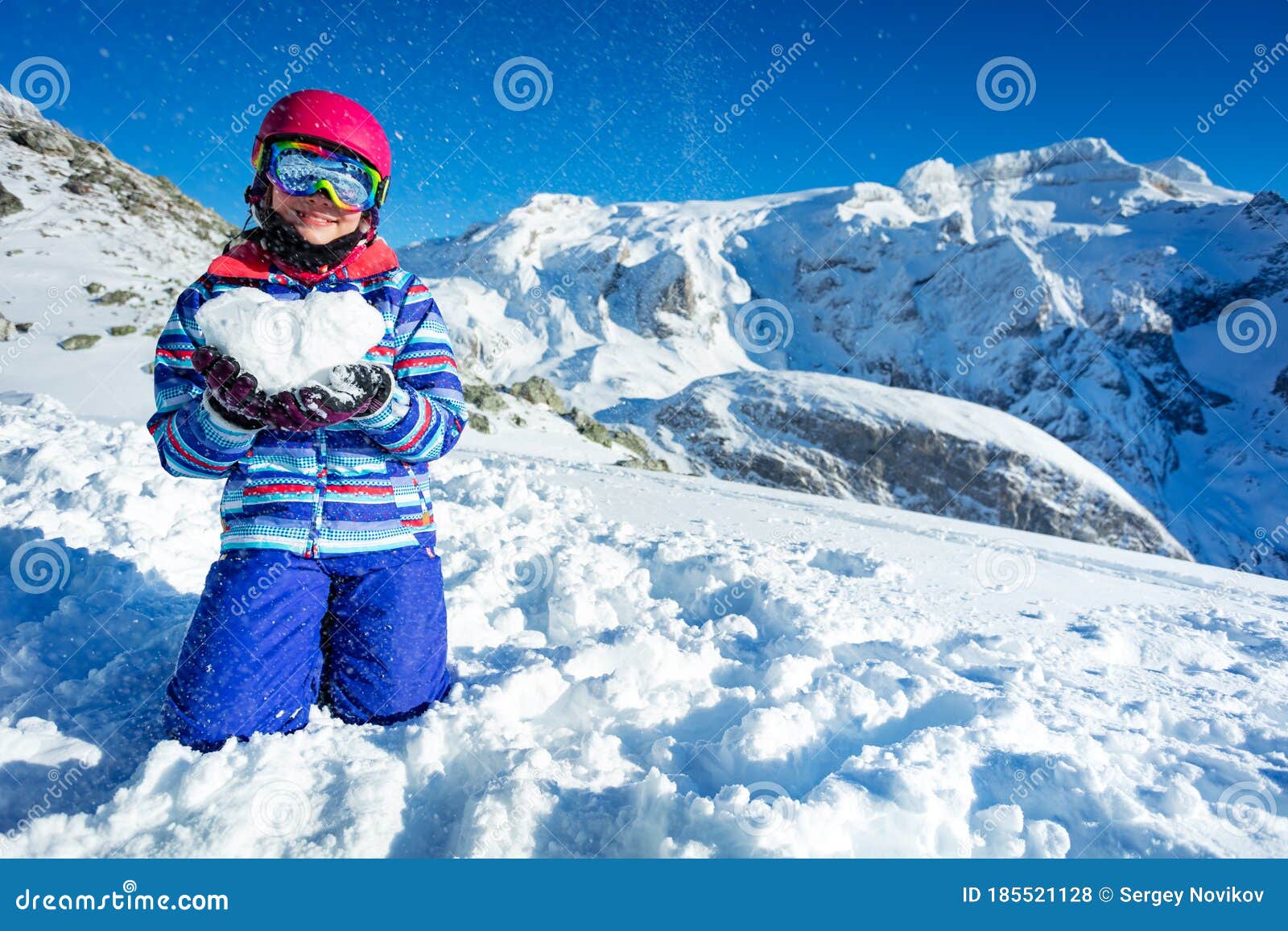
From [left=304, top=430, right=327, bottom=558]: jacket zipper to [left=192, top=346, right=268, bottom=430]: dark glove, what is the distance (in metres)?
0.27

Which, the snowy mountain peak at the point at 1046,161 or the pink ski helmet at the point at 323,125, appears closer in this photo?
the pink ski helmet at the point at 323,125

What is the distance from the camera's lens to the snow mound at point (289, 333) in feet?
5.02

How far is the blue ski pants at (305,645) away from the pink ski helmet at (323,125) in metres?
1.10

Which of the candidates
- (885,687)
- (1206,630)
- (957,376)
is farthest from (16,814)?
(957,376)

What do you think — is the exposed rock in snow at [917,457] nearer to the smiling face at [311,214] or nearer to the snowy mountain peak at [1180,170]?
the smiling face at [311,214]

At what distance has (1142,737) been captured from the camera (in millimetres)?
1881

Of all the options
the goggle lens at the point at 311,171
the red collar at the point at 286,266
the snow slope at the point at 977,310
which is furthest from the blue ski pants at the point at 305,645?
the snow slope at the point at 977,310

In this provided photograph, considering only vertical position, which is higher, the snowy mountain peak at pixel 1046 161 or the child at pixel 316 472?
the snowy mountain peak at pixel 1046 161

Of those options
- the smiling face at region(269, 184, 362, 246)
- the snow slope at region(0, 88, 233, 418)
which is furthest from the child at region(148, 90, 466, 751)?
the snow slope at region(0, 88, 233, 418)

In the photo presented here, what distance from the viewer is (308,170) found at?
71.4 inches

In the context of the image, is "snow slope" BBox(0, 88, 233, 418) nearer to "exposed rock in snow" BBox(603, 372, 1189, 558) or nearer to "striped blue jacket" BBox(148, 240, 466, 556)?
"striped blue jacket" BBox(148, 240, 466, 556)

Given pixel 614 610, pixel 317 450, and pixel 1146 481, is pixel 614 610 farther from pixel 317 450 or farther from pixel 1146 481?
pixel 1146 481

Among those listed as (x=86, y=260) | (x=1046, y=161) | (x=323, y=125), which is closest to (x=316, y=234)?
(x=323, y=125)

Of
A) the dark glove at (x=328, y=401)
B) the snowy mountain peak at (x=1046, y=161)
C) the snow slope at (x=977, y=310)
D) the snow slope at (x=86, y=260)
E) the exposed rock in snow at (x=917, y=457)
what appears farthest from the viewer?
the snowy mountain peak at (x=1046, y=161)
